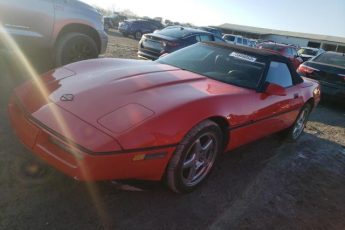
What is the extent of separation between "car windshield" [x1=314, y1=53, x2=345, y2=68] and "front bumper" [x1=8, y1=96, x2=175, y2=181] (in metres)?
7.88

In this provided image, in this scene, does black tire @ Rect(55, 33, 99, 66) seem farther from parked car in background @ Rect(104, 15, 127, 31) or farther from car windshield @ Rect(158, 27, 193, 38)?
parked car in background @ Rect(104, 15, 127, 31)

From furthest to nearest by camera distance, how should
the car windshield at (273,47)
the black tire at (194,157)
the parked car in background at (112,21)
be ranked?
1. the parked car in background at (112,21)
2. the car windshield at (273,47)
3. the black tire at (194,157)

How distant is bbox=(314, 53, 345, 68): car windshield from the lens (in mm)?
9195

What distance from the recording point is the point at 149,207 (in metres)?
2.96

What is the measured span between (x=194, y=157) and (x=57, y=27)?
3.86m

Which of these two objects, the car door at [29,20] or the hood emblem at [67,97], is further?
the car door at [29,20]

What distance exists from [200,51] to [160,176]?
234cm

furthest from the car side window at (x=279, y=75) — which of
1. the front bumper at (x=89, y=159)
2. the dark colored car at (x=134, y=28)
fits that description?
the dark colored car at (x=134, y=28)

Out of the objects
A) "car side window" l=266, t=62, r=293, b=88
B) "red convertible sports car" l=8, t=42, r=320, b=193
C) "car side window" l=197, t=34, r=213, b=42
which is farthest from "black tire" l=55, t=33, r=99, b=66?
"car side window" l=197, t=34, r=213, b=42

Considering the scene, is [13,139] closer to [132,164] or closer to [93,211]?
[93,211]

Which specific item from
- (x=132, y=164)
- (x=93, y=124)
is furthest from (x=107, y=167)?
(x=93, y=124)

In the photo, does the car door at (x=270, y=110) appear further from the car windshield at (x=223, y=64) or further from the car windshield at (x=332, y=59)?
the car windshield at (x=332, y=59)

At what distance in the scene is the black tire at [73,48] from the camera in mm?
5984

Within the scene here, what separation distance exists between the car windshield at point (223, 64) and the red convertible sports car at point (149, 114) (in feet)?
0.04
